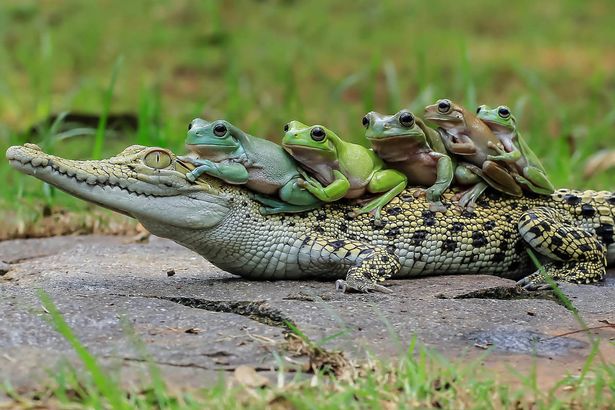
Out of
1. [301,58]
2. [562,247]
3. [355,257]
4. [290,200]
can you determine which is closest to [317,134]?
[290,200]

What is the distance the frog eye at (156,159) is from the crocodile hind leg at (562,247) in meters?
1.85

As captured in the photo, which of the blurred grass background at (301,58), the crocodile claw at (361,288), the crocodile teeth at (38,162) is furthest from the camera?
the blurred grass background at (301,58)

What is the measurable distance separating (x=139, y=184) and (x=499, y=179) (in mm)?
1835

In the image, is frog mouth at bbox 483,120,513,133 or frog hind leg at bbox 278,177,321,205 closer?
frog hind leg at bbox 278,177,321,205

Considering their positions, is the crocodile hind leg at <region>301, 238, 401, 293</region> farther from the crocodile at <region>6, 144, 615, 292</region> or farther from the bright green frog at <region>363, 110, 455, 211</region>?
the bright green frog at <region>363, 110, 455, 211</region>

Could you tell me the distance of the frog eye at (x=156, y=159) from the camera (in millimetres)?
4609

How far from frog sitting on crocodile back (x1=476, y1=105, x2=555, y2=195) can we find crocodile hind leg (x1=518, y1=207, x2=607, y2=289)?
176 mm

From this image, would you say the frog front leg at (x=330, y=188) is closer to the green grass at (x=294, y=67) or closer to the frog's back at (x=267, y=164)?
the frog's back at (x=267, y=164)

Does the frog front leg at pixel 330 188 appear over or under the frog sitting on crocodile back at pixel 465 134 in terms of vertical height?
under

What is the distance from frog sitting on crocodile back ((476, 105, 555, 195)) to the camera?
16.3ft

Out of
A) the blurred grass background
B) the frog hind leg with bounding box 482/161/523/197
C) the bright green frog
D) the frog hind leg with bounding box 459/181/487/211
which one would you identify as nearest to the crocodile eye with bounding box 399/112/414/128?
the bright green frog

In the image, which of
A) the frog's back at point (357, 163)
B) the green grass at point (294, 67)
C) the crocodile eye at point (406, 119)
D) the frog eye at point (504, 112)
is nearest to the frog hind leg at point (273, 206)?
the frog's back at point (357, 163)

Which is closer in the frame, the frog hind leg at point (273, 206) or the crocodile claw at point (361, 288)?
the crocodile claw at point (361, 288)

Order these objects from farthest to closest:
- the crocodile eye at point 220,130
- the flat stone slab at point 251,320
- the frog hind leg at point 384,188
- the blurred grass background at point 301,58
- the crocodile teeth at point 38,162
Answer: the blurred grass background at point 301,58
the frog hind leg at point 384,188
the crocodile eye at point 220,130
the crocodile teeth at point 38,162
the flat stone slab at point 251,320
